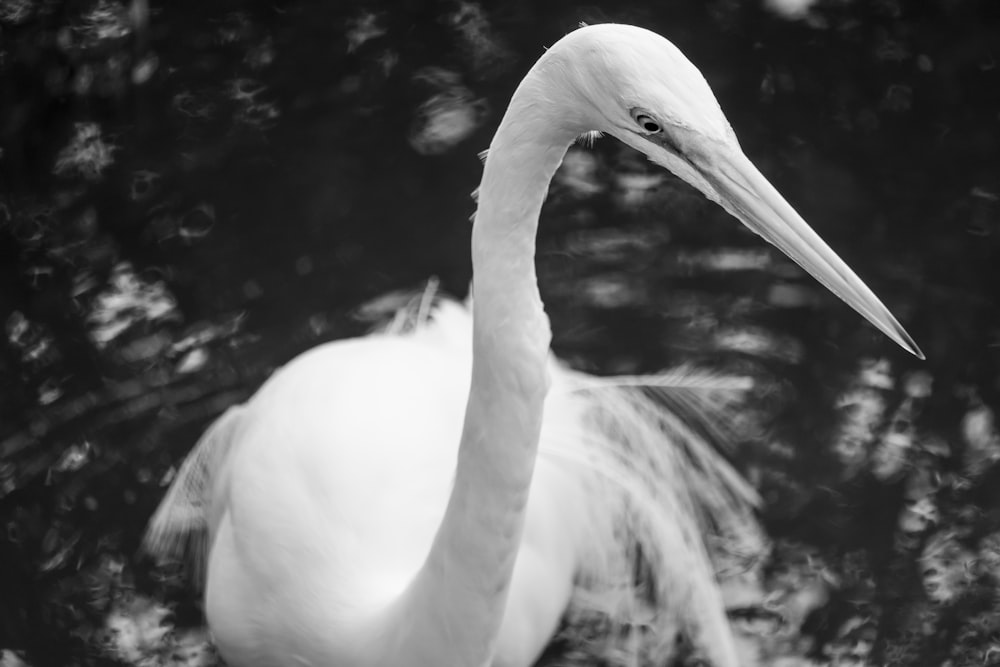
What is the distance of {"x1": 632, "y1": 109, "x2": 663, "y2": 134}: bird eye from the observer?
4.31ft

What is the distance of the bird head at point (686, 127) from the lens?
1.29m

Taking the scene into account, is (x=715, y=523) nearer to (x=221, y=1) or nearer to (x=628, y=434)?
(x=628, y=434)

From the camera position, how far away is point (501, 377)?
1524mm

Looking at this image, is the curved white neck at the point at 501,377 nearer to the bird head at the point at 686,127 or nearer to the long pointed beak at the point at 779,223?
the bird head at the point at 686,127

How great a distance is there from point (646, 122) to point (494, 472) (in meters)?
0.50

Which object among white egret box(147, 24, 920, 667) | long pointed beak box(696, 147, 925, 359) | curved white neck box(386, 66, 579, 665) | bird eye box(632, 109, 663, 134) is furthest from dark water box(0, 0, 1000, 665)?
bird eye box(632, 109, 663, 134)

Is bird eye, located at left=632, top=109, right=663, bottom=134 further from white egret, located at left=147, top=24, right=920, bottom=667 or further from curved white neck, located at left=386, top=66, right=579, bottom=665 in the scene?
curved white neck, located at left=386, top=66, right=579, bottom=665

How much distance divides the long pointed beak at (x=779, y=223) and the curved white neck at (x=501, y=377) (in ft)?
0.66

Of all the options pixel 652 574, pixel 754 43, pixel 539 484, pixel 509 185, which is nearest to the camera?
pixel 509 185

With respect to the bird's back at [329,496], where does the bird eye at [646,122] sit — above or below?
above

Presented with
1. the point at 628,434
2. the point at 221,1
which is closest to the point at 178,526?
the point at 628,434

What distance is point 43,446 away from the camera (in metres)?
2.97

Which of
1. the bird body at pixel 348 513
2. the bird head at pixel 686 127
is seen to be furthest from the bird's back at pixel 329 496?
the bird head at pixel 686 127

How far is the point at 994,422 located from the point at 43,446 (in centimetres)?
229
